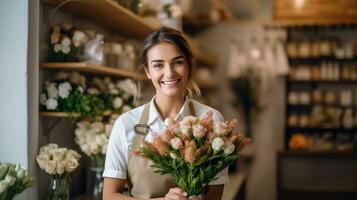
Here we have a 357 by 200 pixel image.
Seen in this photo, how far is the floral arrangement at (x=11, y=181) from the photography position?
6.70ft

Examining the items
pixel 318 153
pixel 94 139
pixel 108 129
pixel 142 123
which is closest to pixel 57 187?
pixel 94 139

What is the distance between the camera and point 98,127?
9.70 feet

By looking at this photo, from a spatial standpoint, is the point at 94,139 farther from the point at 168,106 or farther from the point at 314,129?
the point at 314,129

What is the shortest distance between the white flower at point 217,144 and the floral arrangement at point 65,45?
1269 millimetres

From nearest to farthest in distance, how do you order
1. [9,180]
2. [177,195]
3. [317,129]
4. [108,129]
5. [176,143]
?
[176,143]
[177,195]
[9,180]
[108,129]
[317,129]

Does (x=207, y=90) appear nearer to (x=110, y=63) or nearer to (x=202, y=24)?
(x=202, y=24)

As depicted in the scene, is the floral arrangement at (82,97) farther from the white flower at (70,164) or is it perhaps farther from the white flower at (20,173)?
the white flower at (20,173)

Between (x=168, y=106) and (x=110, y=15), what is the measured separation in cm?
126

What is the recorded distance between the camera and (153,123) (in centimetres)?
203

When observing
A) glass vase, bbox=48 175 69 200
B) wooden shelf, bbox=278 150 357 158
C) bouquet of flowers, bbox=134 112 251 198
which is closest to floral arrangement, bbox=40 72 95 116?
glass vase, bbox=48 175 69 200

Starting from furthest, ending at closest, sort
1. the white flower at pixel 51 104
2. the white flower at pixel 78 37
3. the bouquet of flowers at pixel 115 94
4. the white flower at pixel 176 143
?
the bouquet of flowers at pixel 115 94
the white flower at pixel 78 37
the white flower at pixel 51 104
the white flower at pixel 176 143

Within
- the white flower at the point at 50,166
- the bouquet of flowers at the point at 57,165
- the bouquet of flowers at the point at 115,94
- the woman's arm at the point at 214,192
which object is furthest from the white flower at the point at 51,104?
→ the woman's arm at the point at 214,192

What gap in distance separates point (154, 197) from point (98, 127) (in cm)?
104

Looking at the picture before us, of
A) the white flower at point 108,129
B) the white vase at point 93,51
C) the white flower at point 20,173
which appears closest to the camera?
the white flower at point 20,173
